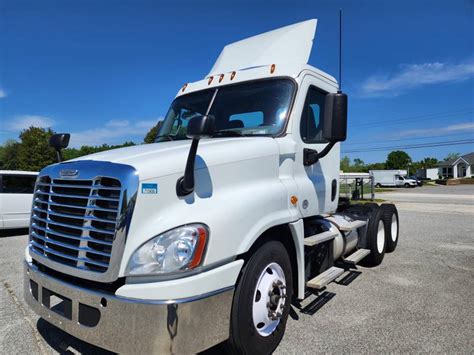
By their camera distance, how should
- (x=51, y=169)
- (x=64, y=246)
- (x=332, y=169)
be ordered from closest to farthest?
(x=64, y=246) → (x=51, y=169) → (x=332, y=169)

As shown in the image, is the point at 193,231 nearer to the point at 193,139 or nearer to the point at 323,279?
the point at 193,139

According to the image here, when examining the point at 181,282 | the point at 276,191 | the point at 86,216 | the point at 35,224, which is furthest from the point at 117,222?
the point at 276,191

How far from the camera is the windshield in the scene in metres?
3.65

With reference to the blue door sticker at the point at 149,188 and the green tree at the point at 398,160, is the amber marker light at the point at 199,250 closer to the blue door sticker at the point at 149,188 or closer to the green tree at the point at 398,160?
the blue door sticker at the point at 149,188

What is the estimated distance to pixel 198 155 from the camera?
2.73 meters

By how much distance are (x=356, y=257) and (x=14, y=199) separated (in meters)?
9.06

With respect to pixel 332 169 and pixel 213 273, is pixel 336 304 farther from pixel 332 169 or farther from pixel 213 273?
pixel 213 273

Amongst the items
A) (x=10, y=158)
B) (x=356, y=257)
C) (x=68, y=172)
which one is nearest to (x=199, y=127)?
(x=68, y=172)

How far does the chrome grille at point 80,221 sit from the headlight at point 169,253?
0.69 ft

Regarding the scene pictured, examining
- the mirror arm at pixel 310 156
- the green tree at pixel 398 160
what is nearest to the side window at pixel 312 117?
the mirror arm at pixel 310 156

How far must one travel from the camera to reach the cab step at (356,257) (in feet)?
16.5

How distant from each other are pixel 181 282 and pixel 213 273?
25 cm

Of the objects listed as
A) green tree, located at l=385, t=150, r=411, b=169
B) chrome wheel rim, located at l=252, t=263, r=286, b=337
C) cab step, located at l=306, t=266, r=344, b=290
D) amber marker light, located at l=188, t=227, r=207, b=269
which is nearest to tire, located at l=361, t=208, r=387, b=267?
cab step, located at l=306, t=266, r=344, b=290

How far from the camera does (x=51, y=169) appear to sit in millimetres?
2896
